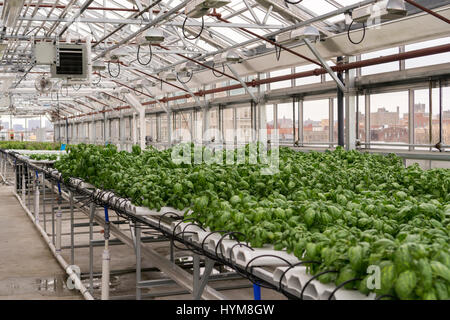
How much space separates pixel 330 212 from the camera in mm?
1985

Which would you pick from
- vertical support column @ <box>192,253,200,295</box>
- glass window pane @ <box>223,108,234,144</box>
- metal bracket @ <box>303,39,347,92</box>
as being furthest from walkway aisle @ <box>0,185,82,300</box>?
glass window pane @ <box>223,108,234,144</box>

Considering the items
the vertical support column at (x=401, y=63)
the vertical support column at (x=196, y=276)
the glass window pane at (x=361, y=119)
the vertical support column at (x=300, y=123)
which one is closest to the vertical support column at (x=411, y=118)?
the vertical support column at (x=401, y=63)

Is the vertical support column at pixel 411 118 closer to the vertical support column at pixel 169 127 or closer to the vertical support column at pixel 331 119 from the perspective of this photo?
the vertical support column at pixel 331 119

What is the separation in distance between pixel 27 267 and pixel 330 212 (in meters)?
4.90

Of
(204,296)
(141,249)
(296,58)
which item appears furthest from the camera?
(296,58)

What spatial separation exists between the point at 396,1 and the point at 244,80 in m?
8.34

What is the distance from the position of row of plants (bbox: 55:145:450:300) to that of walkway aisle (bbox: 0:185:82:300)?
1.60m

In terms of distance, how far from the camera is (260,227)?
190 cm

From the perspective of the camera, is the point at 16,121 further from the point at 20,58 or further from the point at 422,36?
the point at 422,36

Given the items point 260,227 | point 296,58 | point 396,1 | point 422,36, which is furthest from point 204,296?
point 296,58

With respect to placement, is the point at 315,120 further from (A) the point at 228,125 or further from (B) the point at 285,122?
(A) the point at 228,125

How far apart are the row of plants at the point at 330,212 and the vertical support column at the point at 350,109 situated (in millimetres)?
5547

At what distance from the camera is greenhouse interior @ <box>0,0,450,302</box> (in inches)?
65.1

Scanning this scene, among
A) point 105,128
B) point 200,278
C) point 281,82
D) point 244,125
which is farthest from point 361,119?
point 105,128
